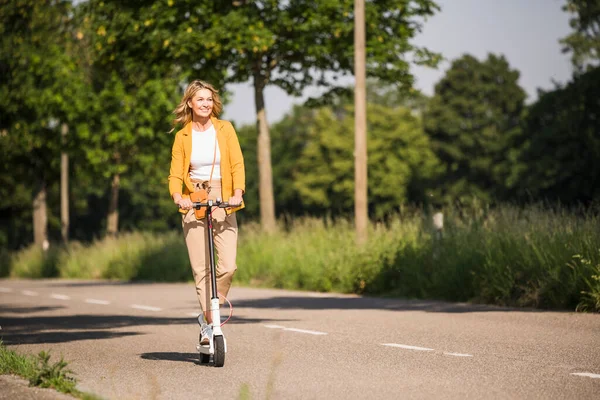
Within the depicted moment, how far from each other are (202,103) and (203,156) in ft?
1.34

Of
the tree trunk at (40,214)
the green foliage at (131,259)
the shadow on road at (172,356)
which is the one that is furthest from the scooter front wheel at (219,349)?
the tree trunk at (40,214)

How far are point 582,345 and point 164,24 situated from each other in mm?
17916

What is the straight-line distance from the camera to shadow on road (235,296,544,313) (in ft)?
44.6

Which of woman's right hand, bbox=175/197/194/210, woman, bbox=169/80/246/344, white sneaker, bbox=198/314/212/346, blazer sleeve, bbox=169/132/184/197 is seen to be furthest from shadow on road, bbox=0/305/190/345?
woman's right hand, bbox=175/197/194/210

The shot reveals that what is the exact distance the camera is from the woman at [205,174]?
806 cm

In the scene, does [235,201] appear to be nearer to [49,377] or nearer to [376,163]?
[49,377]

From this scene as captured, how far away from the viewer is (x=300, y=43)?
1002 inches

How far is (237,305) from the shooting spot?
1563 centimetres

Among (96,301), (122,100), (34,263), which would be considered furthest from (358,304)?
(34,263)

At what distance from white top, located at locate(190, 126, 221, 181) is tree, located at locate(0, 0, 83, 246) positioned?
23453mm

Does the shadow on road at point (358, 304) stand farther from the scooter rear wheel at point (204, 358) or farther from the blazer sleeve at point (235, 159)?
the blazer sleeve at point (235, 159)

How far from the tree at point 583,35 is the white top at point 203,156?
54.2 metres

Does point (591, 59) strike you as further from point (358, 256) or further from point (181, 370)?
point (181, 370)

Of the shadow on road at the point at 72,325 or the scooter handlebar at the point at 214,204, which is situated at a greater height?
the scooter handlebar at the point at 214,204
